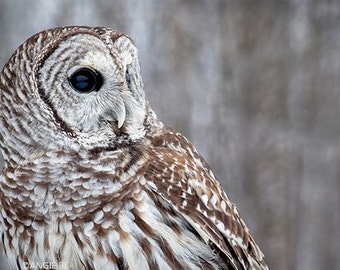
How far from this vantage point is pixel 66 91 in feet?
9.85

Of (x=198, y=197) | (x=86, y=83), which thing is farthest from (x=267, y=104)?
(x=86, y=83)

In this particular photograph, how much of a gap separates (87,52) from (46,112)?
310 millimetres

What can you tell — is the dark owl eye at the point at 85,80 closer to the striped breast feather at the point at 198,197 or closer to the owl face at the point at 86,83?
the owl face at the point at 86,83

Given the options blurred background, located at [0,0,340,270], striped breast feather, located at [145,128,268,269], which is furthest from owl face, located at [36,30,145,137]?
blurred background, located at [0,0,340,270]

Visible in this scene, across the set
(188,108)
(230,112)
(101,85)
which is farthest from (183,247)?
(230,112)

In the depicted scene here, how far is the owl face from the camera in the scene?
118 inches

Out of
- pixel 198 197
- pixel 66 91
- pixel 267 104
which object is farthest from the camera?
pixel 267 104

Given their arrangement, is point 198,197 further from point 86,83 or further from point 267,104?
point 267,104

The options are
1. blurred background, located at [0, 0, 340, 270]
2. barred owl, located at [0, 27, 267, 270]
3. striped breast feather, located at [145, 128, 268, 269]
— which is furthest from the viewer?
blurred background, located at [0, 0, 340, 270]

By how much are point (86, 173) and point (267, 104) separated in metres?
5.21

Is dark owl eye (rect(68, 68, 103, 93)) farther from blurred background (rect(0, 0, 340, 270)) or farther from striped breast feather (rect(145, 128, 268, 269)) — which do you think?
blurred background (rect(0, 0, 340, 270))

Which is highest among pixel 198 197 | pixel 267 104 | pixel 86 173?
pixel 267 104

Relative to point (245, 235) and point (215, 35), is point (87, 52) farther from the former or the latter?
point (215, 35)

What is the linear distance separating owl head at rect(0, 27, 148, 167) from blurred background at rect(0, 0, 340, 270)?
12.6ft
